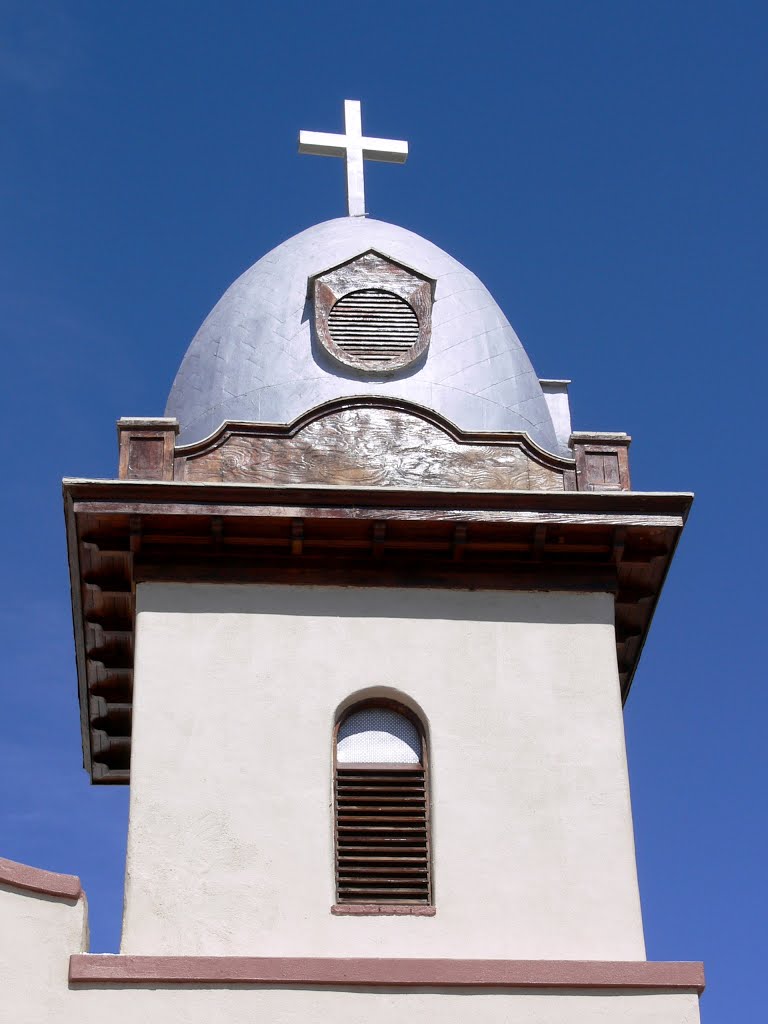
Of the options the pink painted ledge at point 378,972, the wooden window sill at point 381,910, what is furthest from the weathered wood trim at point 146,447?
the pink painted ledge at point 378,972

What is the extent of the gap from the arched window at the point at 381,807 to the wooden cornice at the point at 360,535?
1.30 metres

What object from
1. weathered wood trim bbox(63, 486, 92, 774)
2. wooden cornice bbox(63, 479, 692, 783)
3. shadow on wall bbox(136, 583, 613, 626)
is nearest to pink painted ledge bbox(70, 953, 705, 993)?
shadow on wall bbox(136, 583, 613, 626)

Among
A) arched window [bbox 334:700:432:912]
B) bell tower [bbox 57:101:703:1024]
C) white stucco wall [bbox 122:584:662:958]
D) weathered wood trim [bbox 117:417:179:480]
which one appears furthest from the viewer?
weathered wood trim [bbox 117:417:179:480]

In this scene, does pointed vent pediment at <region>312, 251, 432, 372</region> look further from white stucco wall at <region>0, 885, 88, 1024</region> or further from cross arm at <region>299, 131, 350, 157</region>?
white stucco wall at <region>0, 885, 88, 1024</region>

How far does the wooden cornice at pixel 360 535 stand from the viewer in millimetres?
16859

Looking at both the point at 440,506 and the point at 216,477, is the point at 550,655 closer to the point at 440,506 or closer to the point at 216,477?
the point at 440,506

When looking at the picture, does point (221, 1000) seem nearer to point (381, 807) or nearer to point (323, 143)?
point (381, 807)

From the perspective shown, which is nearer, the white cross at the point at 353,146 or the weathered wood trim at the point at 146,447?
the weathered wood trim at the point at 146,447

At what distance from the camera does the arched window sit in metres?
15.7

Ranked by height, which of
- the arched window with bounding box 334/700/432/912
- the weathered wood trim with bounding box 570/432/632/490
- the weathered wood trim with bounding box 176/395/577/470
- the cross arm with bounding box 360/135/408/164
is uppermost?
the cross arm with bounding box 360/135/408/164

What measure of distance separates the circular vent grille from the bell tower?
0.03 metres

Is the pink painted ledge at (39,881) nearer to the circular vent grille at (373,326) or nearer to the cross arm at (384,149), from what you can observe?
the circular vent grille at (373,326)

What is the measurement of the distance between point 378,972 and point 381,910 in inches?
28.4

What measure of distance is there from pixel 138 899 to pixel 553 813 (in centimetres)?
337
